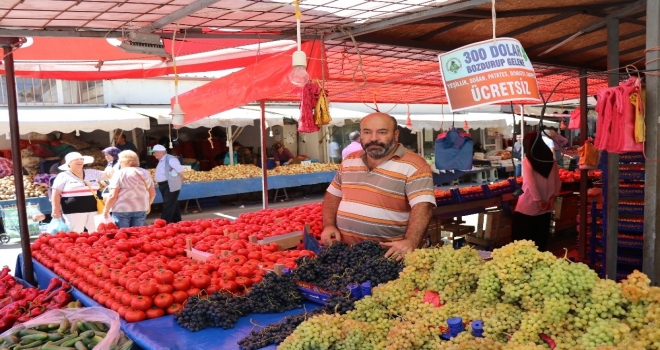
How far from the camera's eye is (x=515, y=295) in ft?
6.55

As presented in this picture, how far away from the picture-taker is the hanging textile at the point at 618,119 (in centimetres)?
338

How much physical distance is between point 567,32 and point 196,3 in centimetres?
454

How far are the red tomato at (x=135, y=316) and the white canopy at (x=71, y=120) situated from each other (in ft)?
31.7

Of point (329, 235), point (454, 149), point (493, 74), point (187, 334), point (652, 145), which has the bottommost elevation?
point (187, 334)

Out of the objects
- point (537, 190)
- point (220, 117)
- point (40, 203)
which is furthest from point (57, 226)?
point (537, 190)

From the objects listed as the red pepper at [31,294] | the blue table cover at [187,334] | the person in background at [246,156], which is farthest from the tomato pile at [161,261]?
the person in background at [246,156]

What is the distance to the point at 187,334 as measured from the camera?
2.88m

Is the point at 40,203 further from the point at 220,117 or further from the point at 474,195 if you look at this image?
the point at 474,195

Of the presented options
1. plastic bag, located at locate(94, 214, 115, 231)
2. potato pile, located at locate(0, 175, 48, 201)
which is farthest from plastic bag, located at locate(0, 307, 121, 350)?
potato pile, located at locate(0, 175, 48, 201)

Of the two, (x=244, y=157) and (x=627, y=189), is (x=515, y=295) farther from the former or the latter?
(x=244, y=157)

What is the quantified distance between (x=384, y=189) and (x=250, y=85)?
7.09 feet

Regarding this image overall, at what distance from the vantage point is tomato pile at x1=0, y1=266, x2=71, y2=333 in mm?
3781

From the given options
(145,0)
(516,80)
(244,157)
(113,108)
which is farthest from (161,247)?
(244,157)

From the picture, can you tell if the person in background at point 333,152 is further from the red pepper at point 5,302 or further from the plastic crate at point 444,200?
the red pepper at point 5,302
